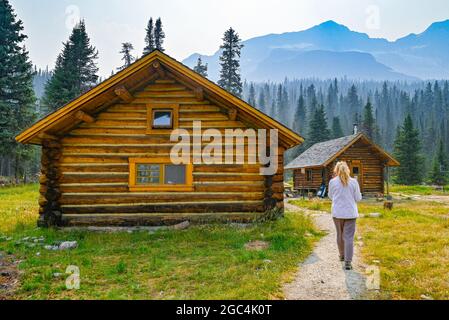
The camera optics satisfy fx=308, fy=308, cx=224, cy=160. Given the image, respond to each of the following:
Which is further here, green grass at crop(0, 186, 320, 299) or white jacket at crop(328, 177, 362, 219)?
white jacket at crop(328, 177, 362, 219)

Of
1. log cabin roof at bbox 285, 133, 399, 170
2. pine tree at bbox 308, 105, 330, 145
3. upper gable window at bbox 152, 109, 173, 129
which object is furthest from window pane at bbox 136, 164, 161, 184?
pine tree at bbox 308, 105, 330, 145

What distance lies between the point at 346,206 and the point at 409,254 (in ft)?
9.33

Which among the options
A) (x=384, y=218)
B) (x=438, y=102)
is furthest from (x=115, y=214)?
(x=438, y=102)

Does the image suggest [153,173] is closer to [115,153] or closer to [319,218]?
[115,153]

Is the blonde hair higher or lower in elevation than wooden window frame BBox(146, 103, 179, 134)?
lower

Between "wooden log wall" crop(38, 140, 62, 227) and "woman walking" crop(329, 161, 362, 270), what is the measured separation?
31.8 feet

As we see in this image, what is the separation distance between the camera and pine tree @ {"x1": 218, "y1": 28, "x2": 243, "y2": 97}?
4728 centimetres

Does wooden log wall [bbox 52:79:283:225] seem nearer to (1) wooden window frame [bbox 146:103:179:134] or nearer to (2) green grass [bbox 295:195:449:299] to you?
(1) wooden window frame [bbox 146:103:179:134]

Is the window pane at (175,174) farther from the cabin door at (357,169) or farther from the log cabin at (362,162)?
the cabin door at (357,169)

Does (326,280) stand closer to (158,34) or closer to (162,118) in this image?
(162,118)

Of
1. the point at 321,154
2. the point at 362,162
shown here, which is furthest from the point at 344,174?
the point at 321,154

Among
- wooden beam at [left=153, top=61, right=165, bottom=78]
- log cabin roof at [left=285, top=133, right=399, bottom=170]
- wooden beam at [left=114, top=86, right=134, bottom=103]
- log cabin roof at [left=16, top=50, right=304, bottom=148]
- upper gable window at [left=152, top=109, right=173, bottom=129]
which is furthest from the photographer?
log cabin roof at [left=285, top=133, right=399, bottom=170]

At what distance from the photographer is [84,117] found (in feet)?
36.2
